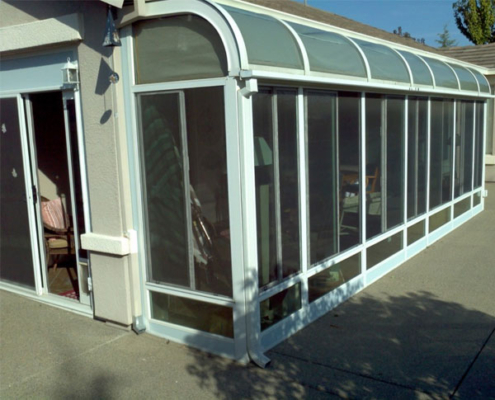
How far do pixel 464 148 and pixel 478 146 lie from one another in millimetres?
1003

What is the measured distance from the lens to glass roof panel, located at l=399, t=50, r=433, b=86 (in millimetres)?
7590

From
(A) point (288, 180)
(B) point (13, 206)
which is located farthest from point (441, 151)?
(B) point (13, 206)

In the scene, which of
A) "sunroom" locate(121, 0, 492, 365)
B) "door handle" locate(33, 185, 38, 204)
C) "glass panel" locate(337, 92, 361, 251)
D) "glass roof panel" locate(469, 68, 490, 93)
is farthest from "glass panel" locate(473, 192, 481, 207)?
"door handle" locate(33, 185, 38, 204)

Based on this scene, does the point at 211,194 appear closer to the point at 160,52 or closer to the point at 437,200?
the point at 160,52

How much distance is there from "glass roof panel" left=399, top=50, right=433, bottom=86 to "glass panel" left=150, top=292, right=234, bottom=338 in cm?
450

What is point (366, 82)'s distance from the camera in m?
6.11

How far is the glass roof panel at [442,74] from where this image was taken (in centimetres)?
840

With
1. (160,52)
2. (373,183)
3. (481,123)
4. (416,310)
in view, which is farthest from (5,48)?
(481,123)

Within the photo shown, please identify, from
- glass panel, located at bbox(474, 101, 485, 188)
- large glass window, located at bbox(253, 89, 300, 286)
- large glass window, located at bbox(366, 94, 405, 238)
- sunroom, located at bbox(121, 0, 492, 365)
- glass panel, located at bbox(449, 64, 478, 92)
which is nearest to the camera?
sunroom, located at bbox(121, 0, 492, 365)

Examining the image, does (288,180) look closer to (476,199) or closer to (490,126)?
(476,199)

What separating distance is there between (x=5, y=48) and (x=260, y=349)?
406cm

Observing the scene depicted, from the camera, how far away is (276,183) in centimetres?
494

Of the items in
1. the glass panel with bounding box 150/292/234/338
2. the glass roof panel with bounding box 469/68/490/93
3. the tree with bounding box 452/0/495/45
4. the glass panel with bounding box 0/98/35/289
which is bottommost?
the glass panel with bounding box 150/292/234/338

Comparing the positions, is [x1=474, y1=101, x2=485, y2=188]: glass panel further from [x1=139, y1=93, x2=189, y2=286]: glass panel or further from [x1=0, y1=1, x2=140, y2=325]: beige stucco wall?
[x1=0, y1=1, x2=140, y2=325]: beige stucco wall
